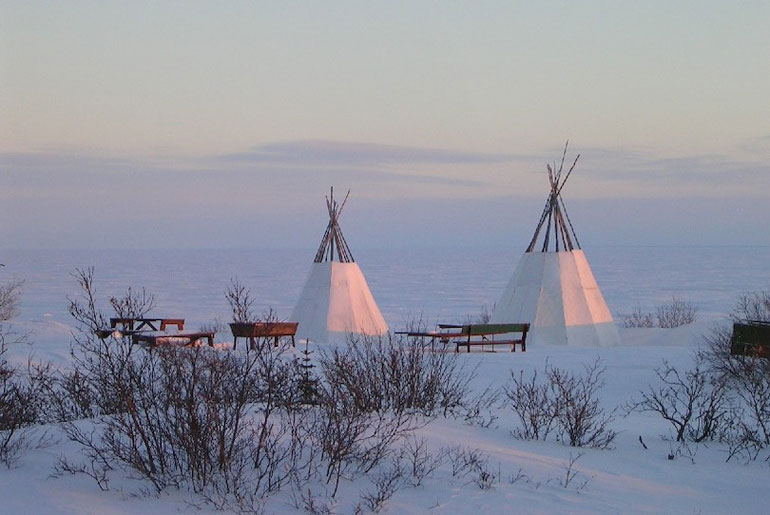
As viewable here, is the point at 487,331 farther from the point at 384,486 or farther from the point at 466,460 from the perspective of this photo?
the point at 384,486

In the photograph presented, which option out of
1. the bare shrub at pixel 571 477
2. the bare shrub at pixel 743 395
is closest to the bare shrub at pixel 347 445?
the bare shrub at pixel 571 477

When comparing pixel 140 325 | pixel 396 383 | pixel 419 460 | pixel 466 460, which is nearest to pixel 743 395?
pixel 396 383

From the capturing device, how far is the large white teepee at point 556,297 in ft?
57.1

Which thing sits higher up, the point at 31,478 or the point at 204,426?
the point at 204,426

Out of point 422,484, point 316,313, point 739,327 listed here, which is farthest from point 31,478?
point 316,313

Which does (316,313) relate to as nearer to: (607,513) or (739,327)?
(739,327)

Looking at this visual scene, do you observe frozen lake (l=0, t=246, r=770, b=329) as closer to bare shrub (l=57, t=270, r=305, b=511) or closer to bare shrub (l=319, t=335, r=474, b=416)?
bare shrub (l=319, t=335, r=474, b=416)

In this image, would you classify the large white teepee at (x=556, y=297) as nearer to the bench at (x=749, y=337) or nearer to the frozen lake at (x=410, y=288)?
the bench at (x=749, y=337)

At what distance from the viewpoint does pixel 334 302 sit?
17.6 meters

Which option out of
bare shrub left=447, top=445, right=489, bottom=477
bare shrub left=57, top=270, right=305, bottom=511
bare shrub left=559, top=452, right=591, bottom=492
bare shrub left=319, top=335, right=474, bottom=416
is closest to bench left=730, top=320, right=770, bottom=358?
bare shrub left=319, top=335, right=474, bottom=416

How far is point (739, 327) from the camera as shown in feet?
40.5

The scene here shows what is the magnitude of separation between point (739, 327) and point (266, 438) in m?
8.26

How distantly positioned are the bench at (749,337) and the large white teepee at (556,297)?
5036mm

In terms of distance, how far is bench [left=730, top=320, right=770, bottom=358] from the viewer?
11.8 metres
